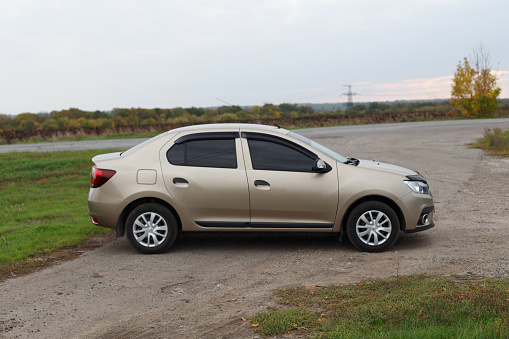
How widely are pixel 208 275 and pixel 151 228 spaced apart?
1397mm

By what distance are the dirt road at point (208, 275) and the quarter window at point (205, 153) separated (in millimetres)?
1255

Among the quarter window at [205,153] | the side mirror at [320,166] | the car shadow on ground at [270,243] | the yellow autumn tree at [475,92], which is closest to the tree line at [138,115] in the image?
the yellow autumn tree at [475,92]

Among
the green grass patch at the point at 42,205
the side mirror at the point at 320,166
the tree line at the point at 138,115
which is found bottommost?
the green grass patch at the point at 42,205

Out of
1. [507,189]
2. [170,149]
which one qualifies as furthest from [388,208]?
[507,189]

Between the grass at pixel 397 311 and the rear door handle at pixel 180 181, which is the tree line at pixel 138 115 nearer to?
the rear door handle at pixel 180 181

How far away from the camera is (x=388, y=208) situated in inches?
296

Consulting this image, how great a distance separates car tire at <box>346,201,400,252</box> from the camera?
296 inches

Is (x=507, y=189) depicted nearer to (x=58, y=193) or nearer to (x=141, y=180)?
(x=141, y=180)

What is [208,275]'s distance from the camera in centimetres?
670

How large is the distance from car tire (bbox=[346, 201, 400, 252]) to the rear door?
1450 mm

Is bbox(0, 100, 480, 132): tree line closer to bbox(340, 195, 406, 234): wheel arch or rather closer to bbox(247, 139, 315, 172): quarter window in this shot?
bbox(247, 139, 315, 172): quarter window

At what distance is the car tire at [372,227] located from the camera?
752 cm

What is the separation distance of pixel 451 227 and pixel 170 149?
4601 mm

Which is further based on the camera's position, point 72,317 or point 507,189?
point 507,189
